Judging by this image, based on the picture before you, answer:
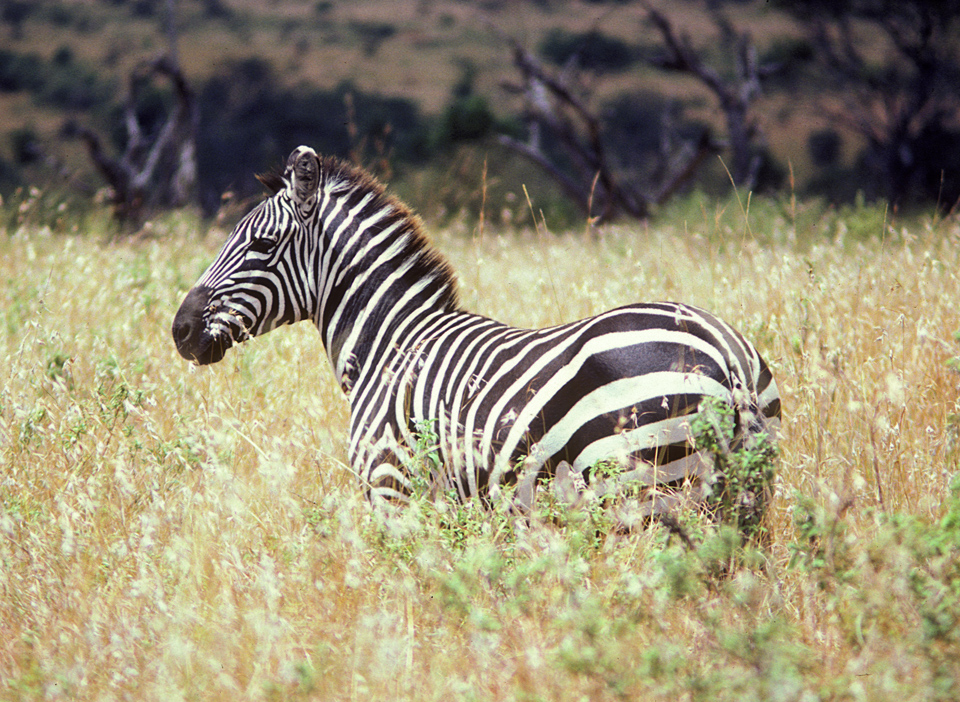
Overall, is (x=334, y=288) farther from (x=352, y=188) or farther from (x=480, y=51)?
(x=480, y=51)

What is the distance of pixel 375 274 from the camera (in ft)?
10.7

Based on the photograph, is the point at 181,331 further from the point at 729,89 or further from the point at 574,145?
the point at 729,89

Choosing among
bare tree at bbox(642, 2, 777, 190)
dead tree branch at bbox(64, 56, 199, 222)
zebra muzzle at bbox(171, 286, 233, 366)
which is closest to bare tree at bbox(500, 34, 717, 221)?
bare tree at bbox(642, 2, 777, 190)

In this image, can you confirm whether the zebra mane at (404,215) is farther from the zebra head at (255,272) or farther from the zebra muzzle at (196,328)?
the zebra muzzle at (196,328)

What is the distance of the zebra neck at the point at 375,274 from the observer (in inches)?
128

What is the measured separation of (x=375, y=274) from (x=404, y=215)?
0.29m

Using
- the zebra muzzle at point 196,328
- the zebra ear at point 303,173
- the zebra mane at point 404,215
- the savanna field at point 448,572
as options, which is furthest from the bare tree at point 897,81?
the zebra muzzle at point 196,328

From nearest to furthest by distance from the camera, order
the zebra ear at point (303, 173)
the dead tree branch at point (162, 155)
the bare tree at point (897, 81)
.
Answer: the zebra ear at point (303, 173)
the dead tree branch at point (162, 155)
the bare tree at point (897, 81)

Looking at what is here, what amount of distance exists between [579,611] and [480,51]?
63.5 m

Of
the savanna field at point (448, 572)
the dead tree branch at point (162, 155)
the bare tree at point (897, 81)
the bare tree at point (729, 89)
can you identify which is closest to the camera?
the savanna field at point (448, 572)

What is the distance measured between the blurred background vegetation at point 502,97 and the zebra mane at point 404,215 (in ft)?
1.41

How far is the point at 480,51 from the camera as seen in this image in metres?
60.5

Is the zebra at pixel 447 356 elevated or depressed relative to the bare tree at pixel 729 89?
depressed

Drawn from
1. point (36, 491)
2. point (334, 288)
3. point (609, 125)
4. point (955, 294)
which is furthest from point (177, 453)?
point (609, 125)
